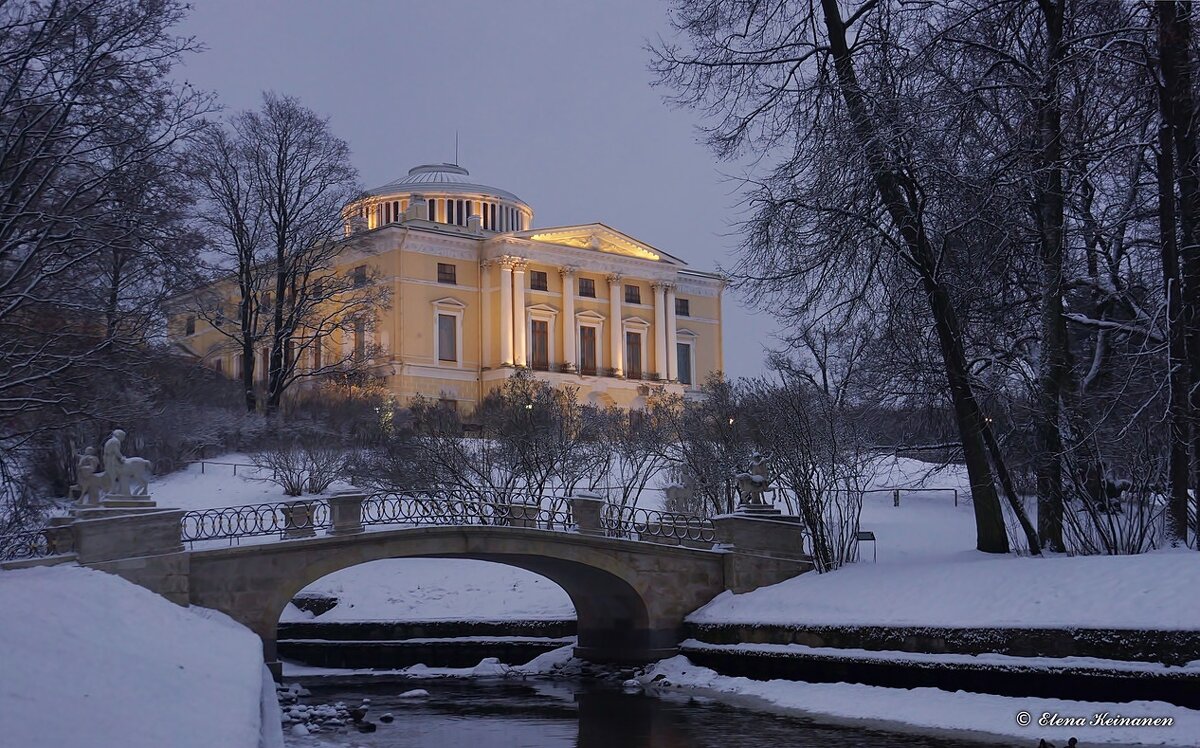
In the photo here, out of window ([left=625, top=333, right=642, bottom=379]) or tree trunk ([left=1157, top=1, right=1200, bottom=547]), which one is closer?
tree trunk ([left=1157, top=1, right=1200, bottom=547])

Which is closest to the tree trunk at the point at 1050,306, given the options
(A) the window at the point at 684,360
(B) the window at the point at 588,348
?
(B) the window at the point at 588,348

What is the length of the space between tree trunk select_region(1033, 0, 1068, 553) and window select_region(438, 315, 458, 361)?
46.4 meters

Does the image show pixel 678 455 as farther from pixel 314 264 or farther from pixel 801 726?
pixel 801 726

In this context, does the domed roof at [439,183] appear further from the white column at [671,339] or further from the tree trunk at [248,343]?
the tree trunk at [248,343]

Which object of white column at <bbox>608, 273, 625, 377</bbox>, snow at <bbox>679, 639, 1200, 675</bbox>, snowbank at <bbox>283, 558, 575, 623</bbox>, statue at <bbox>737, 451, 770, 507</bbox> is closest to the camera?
snow at <bbox>679, 639, 1200, 675</bbox>

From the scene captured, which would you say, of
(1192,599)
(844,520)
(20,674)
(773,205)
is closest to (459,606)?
(844,520)

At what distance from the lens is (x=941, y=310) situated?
23.6 m

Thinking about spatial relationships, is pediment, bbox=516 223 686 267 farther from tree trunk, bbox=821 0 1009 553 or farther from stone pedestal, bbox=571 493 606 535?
tree trunk, bbox=821 0 1009 553

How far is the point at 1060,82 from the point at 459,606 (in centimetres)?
2106

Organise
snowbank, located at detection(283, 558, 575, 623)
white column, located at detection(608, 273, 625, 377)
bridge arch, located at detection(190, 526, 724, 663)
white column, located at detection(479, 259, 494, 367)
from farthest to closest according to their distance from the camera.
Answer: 1. white column, located at detection(608, 273, 625, 377)
2. white column, located at detection(479, 259, 494, 367)
3. snowbank, located at detection(283, 558, 575, 623)
4. bridge arch, located at detection(190, 526, 724, 663)

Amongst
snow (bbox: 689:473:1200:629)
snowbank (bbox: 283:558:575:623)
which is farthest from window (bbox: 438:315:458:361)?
snow (bbox: 689:473:1200:629)

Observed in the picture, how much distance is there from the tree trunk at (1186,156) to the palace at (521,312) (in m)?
42.2

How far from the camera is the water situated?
1895cm

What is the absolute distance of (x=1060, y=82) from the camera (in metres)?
20.8
